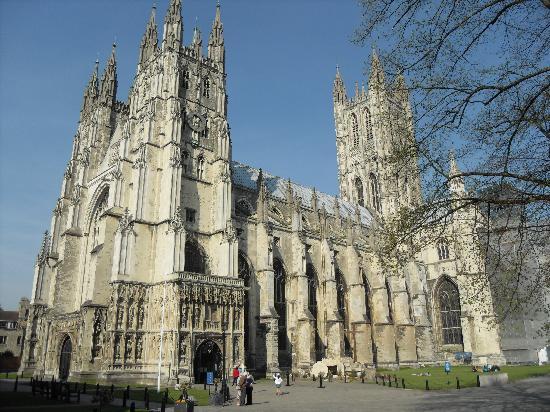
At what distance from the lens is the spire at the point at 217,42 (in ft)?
155

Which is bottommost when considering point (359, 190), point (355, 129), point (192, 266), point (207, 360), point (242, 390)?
point (242, 390)

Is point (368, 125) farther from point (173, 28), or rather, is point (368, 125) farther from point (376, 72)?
point (376, 72)

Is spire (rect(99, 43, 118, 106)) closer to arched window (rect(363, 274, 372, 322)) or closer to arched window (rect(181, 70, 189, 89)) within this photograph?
arched window (rect(181, 70, 189, 89))

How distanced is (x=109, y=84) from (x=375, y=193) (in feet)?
141

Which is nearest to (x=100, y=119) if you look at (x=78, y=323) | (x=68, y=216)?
(x=68, y=216)

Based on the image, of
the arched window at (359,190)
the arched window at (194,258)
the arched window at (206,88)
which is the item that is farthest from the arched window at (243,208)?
the arched window at (359,190)

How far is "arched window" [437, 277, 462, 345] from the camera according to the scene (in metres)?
58.0

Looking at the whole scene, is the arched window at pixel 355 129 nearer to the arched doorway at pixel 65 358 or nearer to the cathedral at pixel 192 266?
the cathedral at pixel 192 266

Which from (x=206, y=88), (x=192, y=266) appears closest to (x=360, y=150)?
(x=206, y=88)

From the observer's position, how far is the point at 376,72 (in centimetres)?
1263

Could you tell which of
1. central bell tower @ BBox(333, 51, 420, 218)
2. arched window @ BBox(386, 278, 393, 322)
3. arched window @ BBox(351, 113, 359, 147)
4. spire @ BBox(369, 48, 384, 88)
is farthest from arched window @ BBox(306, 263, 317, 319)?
arched window @ BBox(351, 113, 359, 147)

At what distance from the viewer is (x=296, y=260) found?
4478 centimetres

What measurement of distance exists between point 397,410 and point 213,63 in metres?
38.2

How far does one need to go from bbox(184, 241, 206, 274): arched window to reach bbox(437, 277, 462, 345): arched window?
3648 centimetres
